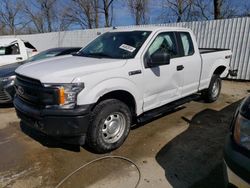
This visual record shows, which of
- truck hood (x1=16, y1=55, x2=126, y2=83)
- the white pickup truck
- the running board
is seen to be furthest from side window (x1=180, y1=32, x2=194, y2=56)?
truck hood (x1=16, y1=55, x2=126, y2=83)

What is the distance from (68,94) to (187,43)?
3041mm

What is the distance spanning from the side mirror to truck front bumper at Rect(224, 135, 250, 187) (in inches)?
77.0

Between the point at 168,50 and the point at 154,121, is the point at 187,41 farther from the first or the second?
the point at 154,121

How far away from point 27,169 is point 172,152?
2158 millimetres

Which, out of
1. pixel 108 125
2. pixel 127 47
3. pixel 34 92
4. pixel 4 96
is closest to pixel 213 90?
pixel 127 47

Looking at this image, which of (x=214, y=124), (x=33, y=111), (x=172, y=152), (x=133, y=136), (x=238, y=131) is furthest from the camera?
(x=214, y=124)

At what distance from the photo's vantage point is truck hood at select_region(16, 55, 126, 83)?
10.4 feet

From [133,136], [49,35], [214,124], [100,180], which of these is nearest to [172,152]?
[133,136]

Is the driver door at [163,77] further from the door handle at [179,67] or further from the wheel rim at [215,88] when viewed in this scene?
the wheel rim at [215,88]

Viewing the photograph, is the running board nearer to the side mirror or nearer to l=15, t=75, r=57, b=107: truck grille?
the side mirror

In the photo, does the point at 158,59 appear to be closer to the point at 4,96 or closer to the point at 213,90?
the point at 213,90

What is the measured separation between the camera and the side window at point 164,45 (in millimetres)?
4217

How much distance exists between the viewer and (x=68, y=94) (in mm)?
3094

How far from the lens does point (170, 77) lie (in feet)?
14.5
